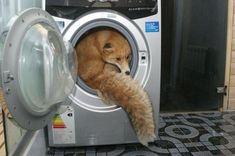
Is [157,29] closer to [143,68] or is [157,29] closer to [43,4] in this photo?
[143,68]

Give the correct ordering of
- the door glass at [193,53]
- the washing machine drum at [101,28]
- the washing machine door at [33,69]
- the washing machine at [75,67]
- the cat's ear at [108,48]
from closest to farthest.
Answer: the washing machine door at [33,69] < the washing machine at [75,67] < the washing machine drum at [101,28] < the cat's ear at [108,48] < the door glass at [193,53]

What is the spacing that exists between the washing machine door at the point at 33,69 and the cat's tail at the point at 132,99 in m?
0.36

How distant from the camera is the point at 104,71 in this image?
1.54 metres

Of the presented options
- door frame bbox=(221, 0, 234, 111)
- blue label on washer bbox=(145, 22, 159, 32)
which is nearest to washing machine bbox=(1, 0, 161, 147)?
blue label on washer bbox=(145, 22, 159, 32)

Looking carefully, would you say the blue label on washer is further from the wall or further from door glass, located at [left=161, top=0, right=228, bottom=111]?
the wall

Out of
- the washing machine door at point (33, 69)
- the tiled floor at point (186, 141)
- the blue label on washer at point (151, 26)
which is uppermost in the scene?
the blue label on washer at point (151, 26)

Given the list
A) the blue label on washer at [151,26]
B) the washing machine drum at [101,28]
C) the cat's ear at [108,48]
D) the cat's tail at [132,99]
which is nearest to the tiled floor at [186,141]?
the cat's tail at [132,99]

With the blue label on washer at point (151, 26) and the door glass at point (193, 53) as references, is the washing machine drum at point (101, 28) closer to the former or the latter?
the blue label on washer at point (151, 26)

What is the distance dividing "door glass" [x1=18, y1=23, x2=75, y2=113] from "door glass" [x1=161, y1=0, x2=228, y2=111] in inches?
45.7

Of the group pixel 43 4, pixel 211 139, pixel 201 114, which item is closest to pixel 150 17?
pixel 43 4

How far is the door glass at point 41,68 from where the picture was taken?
2.87 ft

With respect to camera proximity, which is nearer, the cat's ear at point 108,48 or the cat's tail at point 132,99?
the cat's tail at point 132,99

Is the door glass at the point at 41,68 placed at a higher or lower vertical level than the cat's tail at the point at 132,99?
higher

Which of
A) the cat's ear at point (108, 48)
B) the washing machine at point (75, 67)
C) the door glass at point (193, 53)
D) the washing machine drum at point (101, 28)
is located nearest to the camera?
the washing machine at point (75, 67)
